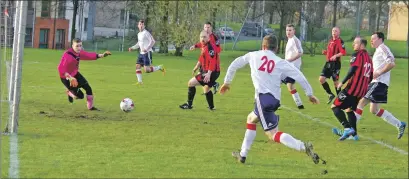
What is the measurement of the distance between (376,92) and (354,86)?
987 mm

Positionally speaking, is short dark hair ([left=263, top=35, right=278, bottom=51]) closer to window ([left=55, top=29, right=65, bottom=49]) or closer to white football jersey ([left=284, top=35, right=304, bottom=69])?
white football jersey ([left=284, top=35, right=304, bottom=69])

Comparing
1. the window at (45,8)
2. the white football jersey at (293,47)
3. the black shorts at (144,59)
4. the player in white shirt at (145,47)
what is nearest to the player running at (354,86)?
the white football jersey at (293,47)

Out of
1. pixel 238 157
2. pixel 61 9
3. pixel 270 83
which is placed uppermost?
pixel 61 9

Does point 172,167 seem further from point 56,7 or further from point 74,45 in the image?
point 56,7

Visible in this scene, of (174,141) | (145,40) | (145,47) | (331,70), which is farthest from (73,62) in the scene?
(145,47)

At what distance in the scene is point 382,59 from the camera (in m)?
12.8

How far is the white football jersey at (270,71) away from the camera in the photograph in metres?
9.21

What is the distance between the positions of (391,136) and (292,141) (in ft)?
16.2

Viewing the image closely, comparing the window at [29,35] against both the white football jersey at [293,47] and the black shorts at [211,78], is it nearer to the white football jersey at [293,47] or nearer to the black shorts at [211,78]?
the white football jersey at [293,47]

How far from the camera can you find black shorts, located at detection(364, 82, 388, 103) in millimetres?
12914

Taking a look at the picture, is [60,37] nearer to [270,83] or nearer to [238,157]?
[238,157]

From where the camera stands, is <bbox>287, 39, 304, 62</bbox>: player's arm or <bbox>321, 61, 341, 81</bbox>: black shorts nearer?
<bbox>287, 39, 304, 62</bbox>: player's arm

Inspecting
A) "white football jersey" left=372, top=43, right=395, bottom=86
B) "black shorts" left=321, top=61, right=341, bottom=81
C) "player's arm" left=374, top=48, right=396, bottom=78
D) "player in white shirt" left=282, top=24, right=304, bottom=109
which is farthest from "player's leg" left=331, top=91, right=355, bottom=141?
"black shorts" left=321, top=61, right=341, bottom=81

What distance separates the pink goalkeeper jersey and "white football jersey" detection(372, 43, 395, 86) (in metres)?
5.50
